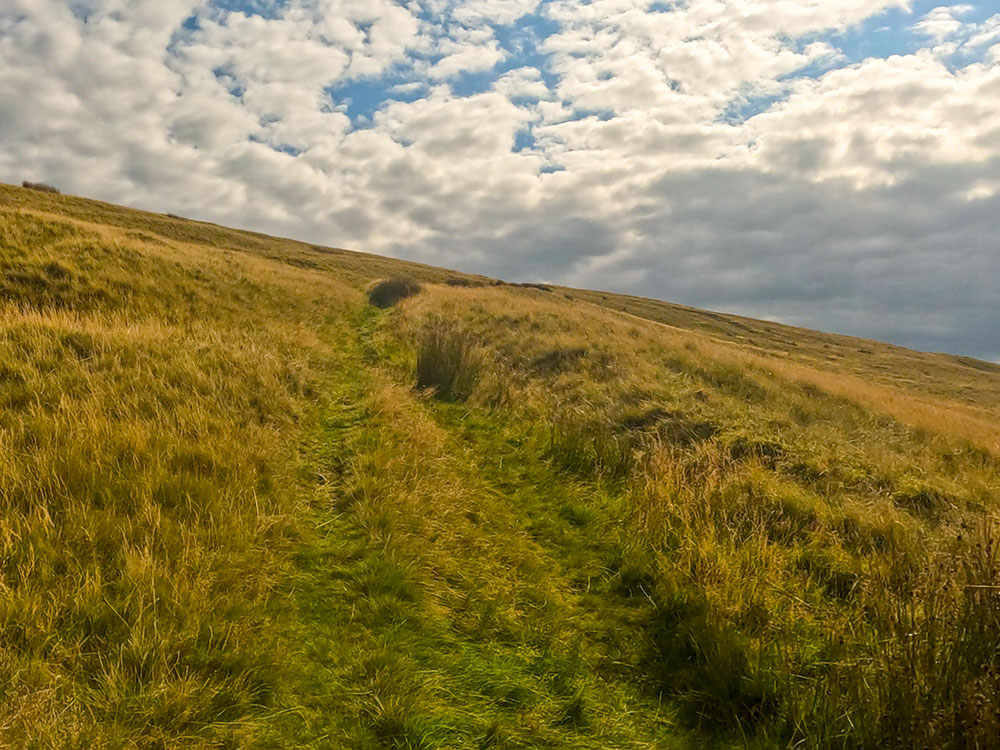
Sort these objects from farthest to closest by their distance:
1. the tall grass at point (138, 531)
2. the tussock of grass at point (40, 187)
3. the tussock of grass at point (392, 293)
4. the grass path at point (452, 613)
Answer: the tussock of grass at point (40, 187) → the tussock of grass at point (392, 293) → the grass path at point (452, 613) → the tall grass at point (138, 531)

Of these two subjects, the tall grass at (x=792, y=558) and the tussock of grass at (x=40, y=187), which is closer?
the tall grass at (x=792, y=558)

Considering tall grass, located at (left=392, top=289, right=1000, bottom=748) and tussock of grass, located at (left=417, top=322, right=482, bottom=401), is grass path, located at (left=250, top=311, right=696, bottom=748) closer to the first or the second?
tall grass, located at (left=392, top=289, right=1000, bottom=748)

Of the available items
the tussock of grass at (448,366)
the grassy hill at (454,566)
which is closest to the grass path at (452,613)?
the grassy hill at (454,566)

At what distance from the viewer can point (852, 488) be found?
28.6 ft

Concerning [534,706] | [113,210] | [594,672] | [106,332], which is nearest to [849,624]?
[594,672]

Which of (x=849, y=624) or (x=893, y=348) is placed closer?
(x=849, y=624)

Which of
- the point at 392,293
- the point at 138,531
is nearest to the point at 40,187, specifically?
the point at 392,293

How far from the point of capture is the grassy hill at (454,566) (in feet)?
11.7

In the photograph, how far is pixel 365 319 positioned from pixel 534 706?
885 inches

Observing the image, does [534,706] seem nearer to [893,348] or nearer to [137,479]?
[137,479]

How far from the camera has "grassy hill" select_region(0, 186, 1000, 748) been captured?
3566 mm

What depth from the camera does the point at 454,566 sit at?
5.75 meters

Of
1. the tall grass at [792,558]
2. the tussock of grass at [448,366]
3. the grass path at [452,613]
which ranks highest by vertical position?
the tussock of grass at [448,366]

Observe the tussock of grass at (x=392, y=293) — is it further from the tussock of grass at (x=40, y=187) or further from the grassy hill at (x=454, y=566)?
the tussock of grass at (x=40, y=187)
